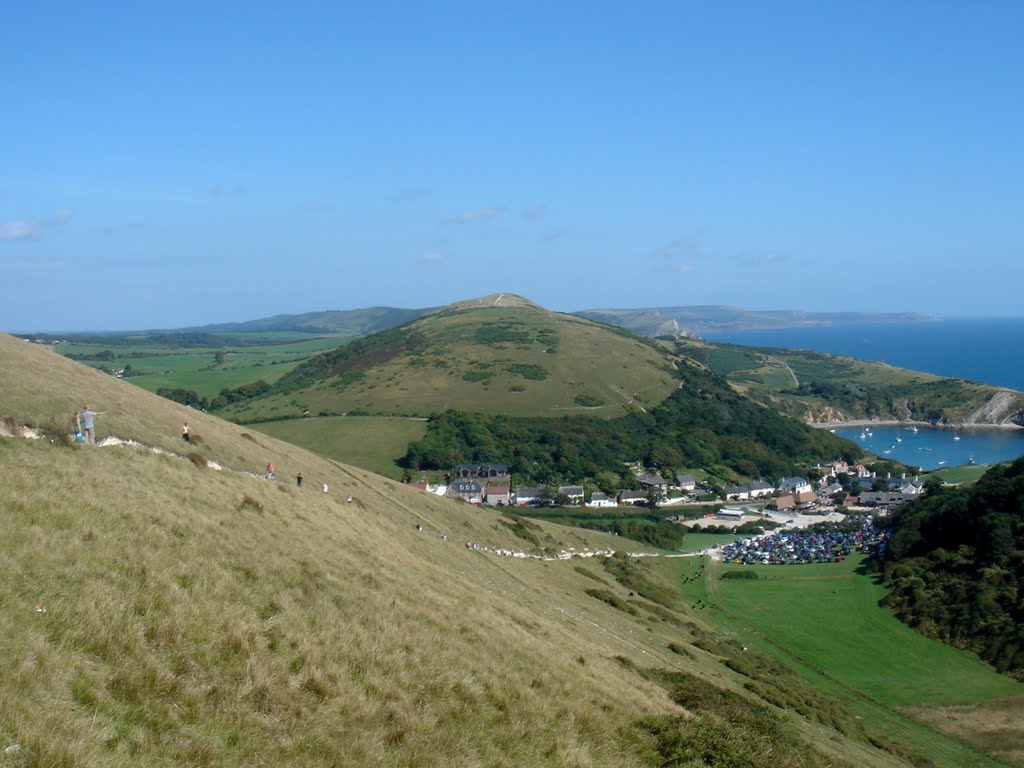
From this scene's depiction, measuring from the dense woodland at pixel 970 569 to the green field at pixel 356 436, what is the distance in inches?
2265

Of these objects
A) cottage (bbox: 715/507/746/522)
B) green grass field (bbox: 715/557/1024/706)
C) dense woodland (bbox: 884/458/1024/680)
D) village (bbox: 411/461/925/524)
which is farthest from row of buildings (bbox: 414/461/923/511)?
green grass field (bbox: 715/557/1024/706)

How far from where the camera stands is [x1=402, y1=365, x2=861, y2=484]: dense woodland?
339ft

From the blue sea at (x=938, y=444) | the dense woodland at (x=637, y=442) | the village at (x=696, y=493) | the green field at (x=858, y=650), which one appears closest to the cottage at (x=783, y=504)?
the village at (x=696, y=493)

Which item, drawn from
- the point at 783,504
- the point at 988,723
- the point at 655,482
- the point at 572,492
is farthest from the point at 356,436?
the point at 988,723

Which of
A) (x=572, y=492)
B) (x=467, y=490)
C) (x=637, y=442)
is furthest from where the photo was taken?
(x=637, y=442)

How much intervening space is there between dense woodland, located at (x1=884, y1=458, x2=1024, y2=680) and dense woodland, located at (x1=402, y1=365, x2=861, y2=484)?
48.4 metres

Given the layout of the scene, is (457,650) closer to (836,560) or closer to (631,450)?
(836,560)

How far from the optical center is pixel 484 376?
135500mm

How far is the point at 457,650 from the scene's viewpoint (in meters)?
13.3

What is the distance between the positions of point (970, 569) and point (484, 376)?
3739 inches

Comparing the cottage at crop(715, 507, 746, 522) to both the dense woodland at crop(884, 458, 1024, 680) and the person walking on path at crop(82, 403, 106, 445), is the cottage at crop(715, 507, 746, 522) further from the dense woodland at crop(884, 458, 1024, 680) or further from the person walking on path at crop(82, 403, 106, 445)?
the person walking on path at crop(82, 403, 106, 445)

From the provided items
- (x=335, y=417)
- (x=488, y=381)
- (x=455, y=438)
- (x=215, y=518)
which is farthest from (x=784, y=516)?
(x=215, y=518)

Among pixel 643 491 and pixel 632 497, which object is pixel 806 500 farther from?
pixel 632 497

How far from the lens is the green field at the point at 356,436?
98.8 m
